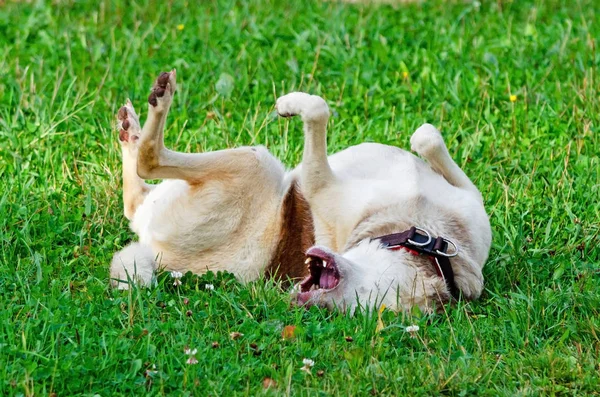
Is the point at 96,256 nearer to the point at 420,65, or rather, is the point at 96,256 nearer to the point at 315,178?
the point at 315,178

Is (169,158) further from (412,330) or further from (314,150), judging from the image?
(412,330)

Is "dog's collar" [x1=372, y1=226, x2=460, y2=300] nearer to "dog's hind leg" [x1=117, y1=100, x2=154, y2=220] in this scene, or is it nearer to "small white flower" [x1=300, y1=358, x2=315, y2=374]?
"small white flower" [x1=300, y1=358, x2=315, y2=374]

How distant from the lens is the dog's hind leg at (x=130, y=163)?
539cm

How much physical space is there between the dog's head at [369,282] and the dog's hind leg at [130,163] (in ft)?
4.24

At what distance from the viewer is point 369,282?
14.5 ft

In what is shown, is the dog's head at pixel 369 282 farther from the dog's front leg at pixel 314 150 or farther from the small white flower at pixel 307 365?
the dog's front leg at pixel 314 150

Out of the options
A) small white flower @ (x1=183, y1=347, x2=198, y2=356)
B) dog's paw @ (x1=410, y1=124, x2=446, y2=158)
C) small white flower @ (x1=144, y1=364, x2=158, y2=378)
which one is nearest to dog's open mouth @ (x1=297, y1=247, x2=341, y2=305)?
small white flower @ (x1=183, y1=347, x2=198, y2=356)

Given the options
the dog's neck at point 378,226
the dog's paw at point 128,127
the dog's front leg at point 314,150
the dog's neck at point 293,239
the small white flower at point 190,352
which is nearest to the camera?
the small white flower at point 190,352

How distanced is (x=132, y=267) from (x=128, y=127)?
3.74ft

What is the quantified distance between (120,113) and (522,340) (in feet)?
8.54

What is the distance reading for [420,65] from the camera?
23.5 feet

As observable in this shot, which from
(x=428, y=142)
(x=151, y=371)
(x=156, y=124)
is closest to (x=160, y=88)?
(x=156, y=124)

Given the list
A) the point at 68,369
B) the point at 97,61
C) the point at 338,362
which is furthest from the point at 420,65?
the point at 68,369

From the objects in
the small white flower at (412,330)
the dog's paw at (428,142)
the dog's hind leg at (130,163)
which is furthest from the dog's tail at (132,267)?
the dog's paw at (428,142)
